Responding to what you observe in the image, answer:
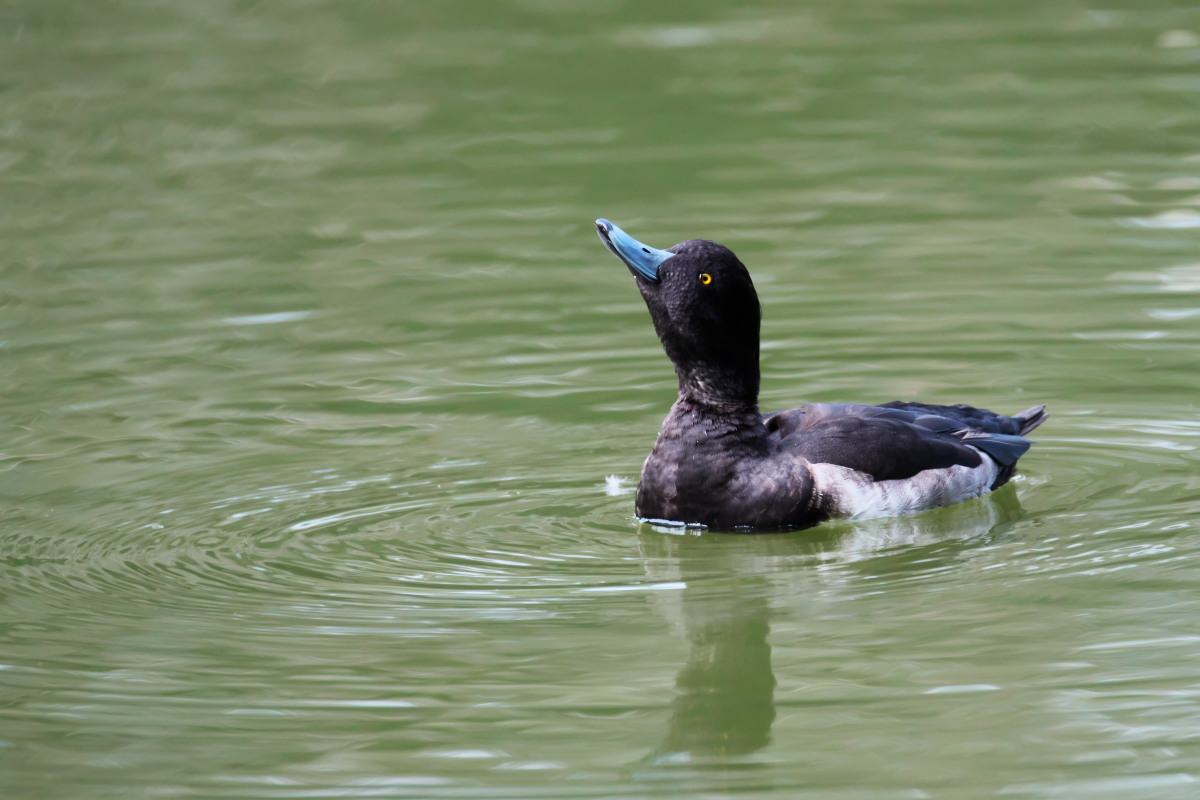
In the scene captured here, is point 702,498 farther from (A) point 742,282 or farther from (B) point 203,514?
(B) point 203,514

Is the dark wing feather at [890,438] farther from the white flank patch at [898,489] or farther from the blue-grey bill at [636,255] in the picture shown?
the blue-grey bill at [636,255]

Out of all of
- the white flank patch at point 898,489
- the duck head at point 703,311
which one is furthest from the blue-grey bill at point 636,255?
the white flank patch at point 898,489

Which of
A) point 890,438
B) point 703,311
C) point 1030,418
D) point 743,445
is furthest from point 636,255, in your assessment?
point 1030,418

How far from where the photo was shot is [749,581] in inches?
291

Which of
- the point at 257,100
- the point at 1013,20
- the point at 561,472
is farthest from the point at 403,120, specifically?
the point at 561,472

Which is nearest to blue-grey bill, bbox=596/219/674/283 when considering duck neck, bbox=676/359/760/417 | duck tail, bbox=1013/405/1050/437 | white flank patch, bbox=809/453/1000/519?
duck neck, bbox=676/359/760/417

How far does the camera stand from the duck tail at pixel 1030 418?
8.91m

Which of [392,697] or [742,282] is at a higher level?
[742,282]

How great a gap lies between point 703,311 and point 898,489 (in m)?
1.18

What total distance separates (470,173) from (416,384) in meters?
4.81

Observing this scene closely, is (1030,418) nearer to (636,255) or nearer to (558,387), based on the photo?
(636,255)

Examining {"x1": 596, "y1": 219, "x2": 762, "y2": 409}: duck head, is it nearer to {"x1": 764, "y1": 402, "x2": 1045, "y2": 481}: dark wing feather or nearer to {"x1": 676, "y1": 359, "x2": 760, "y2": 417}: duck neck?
{"x1": 676, "y1": 359, "x2": 760, "y2": 417}: duck neck

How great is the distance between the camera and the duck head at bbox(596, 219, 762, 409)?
7973mm

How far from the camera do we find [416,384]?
34.3 ft
